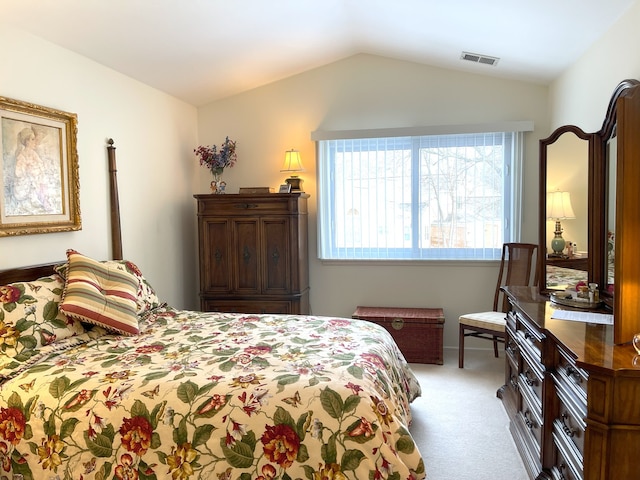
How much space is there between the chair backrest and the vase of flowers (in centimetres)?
268

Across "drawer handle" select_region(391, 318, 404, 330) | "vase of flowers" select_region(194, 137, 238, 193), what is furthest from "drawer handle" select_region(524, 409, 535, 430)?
"vase of flowers" select_region(194, 137, 238, 193)

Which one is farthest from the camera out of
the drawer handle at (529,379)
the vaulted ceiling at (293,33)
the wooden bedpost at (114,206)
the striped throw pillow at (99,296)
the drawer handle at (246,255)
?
the drawer handle at (246,255)

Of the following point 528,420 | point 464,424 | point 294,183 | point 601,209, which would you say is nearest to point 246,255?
point 294,183

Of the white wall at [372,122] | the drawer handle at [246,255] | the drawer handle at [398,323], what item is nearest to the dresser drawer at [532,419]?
the drawer handle at [398,323]

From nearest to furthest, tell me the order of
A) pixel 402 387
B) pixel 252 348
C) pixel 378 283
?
pixel 252 348 → pixel 402 387 → pixel 378 283

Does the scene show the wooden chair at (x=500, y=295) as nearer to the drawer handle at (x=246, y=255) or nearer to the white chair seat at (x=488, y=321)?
the white chair seat at (x=488, y=321)

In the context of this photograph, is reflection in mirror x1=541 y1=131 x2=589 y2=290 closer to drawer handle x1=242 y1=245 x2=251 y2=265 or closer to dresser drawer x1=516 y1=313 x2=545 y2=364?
dresser drawer x1=516 y1=313 x2=545 y2=364

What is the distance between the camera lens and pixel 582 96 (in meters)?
3.29

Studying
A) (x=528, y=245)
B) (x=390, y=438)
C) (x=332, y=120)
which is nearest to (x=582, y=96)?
(x=528, y=245)

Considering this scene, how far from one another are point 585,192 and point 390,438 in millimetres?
1847

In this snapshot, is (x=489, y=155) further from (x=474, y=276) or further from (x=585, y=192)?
(x=585, y=192)

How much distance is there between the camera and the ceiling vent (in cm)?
380

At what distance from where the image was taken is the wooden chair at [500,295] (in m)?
3.78

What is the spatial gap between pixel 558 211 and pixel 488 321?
121 cm
